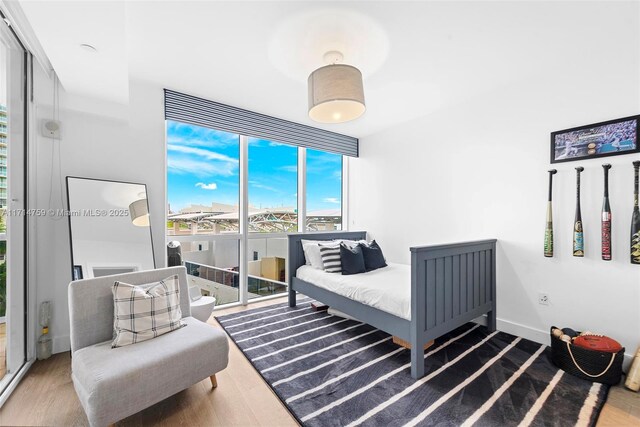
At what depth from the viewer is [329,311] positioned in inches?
118

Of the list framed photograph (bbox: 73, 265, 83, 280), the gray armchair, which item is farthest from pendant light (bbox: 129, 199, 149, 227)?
the gray armchair

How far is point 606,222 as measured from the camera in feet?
6.41

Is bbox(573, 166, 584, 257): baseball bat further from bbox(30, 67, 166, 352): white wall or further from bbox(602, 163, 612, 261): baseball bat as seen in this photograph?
bbox(30, 67, 166, 352): white wall

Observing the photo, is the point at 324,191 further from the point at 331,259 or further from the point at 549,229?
the point at 549,229

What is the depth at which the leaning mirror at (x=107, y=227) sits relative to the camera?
213 cm

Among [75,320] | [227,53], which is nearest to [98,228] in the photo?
[75,320]

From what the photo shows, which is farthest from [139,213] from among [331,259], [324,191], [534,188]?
[534,188]

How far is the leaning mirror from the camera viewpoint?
2.13 metres

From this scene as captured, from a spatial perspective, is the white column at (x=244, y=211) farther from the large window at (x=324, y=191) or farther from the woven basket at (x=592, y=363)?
the woven basket at (x=592, y=363)

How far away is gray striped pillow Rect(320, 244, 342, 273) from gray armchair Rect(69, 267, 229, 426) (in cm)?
141

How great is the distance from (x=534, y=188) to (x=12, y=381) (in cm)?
401

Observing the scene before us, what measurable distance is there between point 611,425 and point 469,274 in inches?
43.2

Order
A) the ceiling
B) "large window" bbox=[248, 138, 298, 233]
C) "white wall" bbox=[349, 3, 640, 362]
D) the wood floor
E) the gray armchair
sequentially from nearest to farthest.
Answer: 1. the gray armchair
2. the wood floor
3. the ceiling
4. "white wall" bbox=[349, 3, 640, 362]
5. "large window" bbox=[248, 138, 298, 233]

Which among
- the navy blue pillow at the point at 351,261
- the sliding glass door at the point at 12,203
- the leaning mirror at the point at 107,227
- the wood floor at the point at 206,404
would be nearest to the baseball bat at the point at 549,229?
the wood floor at the point at 206,404
